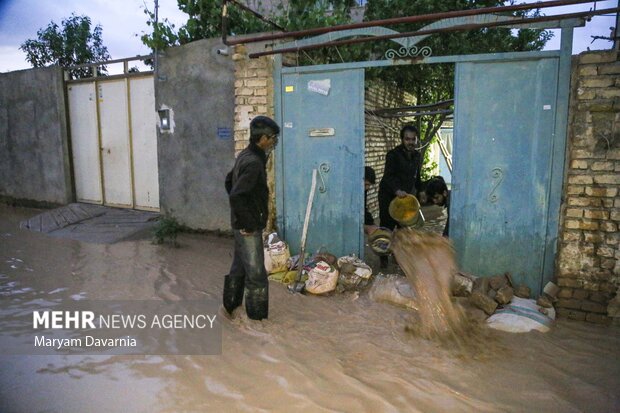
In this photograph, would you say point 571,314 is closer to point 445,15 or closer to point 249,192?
point 445,15

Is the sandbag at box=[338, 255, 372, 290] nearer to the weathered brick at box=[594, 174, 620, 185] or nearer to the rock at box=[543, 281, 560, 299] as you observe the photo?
the rock at box=[543, 281, 560, 299]

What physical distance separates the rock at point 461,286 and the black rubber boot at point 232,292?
2.05 m

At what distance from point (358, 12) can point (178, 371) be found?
8390mm

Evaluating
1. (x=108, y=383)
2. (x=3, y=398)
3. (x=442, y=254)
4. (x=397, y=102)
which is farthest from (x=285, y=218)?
(x=397, y=102)

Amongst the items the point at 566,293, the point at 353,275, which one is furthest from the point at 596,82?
the point at 353,275

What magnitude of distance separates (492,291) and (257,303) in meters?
2.28

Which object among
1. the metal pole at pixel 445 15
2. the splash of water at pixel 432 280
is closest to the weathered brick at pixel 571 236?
the splash of water at pixel 432 280

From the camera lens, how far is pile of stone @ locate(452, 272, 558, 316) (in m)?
4.08

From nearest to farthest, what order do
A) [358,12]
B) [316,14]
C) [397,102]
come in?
[316,14]
[358,12]
[397,102]

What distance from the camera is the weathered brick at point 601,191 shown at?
3.88 metres

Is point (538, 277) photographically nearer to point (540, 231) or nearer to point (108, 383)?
point (540, 231)

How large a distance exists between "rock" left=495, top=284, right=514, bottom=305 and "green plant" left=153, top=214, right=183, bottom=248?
418cm

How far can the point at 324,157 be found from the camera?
5.17 metres

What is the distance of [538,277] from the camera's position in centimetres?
439
